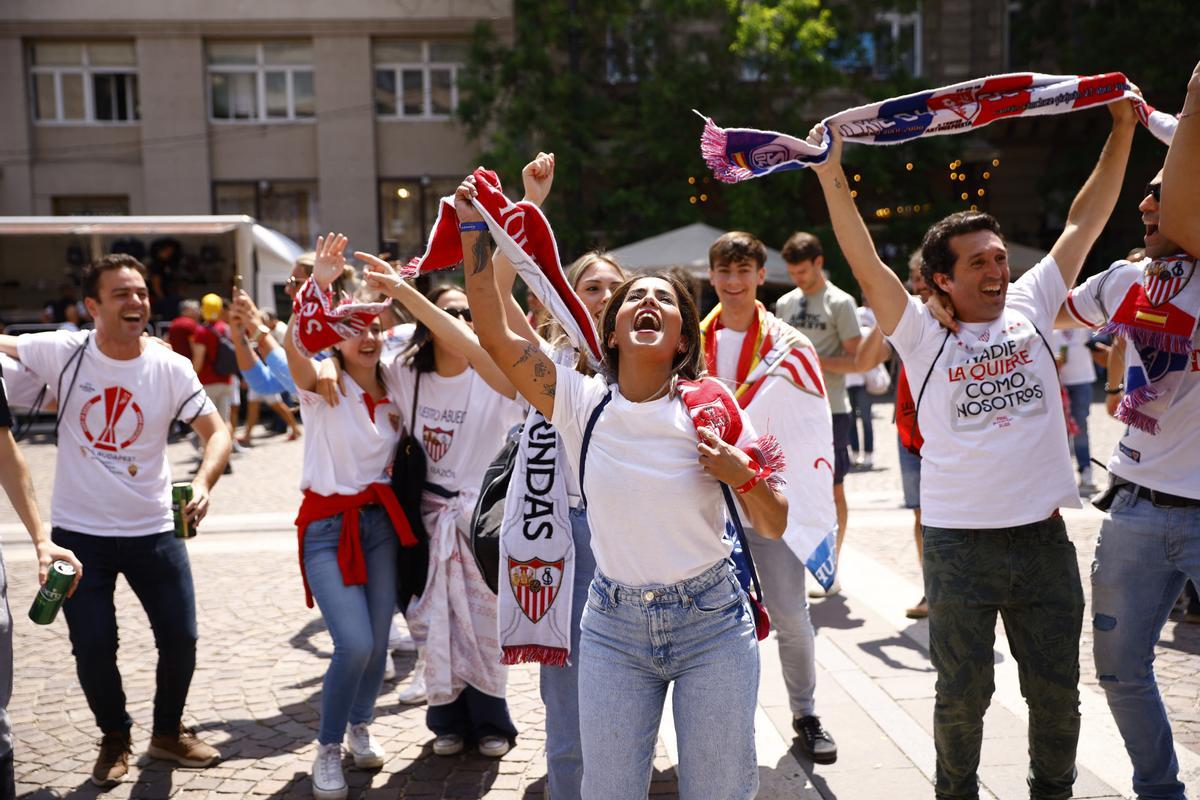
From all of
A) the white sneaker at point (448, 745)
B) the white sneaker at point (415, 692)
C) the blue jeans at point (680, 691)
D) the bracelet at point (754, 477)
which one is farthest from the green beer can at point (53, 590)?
the bracelet at point (754, 477)

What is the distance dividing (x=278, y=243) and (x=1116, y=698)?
56.4 feet

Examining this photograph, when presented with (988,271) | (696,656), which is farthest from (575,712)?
(988,271)

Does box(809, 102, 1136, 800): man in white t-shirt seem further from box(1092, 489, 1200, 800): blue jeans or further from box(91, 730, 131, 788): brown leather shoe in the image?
box(91, 730, 131, 788): brown leather shoe

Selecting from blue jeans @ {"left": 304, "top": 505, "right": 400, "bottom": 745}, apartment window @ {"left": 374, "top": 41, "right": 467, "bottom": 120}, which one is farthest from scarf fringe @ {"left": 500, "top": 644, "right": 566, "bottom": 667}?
apartment window @ {"left": 374, "top": 41, "right": 467, "bottom": 120}

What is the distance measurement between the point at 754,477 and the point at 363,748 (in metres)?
2.35

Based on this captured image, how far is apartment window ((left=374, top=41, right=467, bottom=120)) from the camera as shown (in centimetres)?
2433

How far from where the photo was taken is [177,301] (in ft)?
61.5

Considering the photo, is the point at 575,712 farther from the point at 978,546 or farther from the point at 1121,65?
the point at 1121,65

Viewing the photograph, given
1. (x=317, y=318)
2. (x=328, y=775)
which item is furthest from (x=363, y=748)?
(x=317, y=318)

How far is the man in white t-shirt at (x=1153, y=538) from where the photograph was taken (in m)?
3.12

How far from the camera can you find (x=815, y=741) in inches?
159

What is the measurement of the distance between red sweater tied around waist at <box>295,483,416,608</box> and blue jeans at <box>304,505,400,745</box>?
0.03 meters

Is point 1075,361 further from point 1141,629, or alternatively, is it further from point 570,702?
point 570,702

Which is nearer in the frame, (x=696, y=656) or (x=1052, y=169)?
(x=696, y=656)
